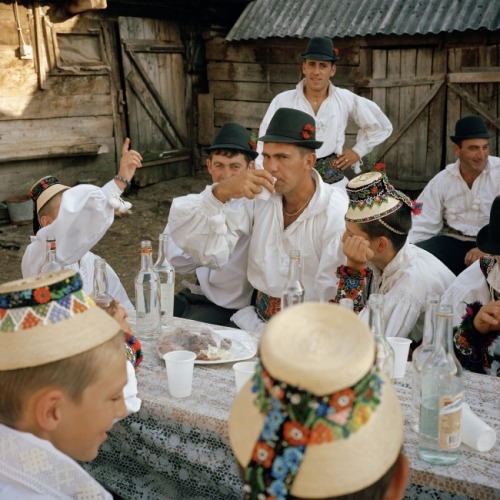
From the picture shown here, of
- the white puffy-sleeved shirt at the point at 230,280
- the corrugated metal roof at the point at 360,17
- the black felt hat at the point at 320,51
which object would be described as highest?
the corrugated metal roof at the point at 360,17

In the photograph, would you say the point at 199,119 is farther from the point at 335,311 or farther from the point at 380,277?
the point at 335,311

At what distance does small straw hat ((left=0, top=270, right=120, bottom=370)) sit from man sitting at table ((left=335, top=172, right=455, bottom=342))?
164cm

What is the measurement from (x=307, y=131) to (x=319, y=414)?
2960 mm

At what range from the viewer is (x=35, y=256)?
352 centimetres

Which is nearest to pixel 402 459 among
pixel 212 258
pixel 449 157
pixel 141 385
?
pixel 141 385

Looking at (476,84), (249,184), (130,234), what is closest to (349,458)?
(249,184)

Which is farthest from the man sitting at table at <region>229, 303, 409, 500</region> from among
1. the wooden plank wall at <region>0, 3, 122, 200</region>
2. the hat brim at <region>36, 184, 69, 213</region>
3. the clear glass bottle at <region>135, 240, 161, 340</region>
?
the wooden plank wall at <region>0, 3, 122, 200</region>

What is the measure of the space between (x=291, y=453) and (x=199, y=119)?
10344 mm

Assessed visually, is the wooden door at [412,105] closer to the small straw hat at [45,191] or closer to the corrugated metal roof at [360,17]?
the corrugated metal roof at [360,17]

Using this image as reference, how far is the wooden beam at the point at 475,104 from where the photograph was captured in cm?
814

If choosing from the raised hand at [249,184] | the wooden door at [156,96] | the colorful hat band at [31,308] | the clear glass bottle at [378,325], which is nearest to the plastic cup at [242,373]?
the clear glass bottle at [378,325]

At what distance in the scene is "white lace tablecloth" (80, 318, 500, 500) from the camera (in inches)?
87.4

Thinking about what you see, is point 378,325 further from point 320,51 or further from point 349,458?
point 320,51

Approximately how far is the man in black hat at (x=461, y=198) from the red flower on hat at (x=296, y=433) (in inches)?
184
